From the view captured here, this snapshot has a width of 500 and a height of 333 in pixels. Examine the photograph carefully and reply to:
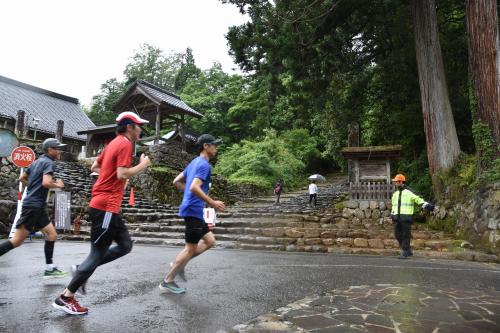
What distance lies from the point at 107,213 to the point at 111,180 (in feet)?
1.01

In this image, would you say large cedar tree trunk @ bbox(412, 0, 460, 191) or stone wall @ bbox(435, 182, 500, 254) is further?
large cedar tree trunk @ bbox(412, 0, 460, 191)

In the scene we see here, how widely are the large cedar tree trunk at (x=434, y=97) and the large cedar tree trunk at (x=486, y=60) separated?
1367mm

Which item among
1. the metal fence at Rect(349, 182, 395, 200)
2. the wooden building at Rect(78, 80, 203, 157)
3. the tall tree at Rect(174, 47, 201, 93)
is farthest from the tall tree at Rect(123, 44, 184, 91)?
A: the metal fence at Rect(349, 182, 395, 200)

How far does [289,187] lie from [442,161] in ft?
56.6

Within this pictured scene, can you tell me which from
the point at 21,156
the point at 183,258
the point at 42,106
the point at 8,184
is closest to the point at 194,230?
the point at 183,258

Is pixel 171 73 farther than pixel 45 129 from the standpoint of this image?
Yes

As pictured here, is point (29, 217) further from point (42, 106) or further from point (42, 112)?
point (42, 106)

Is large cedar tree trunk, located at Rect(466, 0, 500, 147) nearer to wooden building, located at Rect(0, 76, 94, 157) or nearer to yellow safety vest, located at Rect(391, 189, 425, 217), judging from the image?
yellow safety vest, located at Rect(391, 189, 425, 217)

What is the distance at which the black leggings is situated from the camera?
10.4 ft

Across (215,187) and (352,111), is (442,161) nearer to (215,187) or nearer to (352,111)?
(352,111)

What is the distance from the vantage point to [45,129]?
27.8 m

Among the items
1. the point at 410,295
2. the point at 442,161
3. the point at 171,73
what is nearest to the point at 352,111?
the point at 442,161

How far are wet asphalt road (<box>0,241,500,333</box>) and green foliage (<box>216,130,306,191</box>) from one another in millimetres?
18504

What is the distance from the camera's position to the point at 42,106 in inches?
1272
